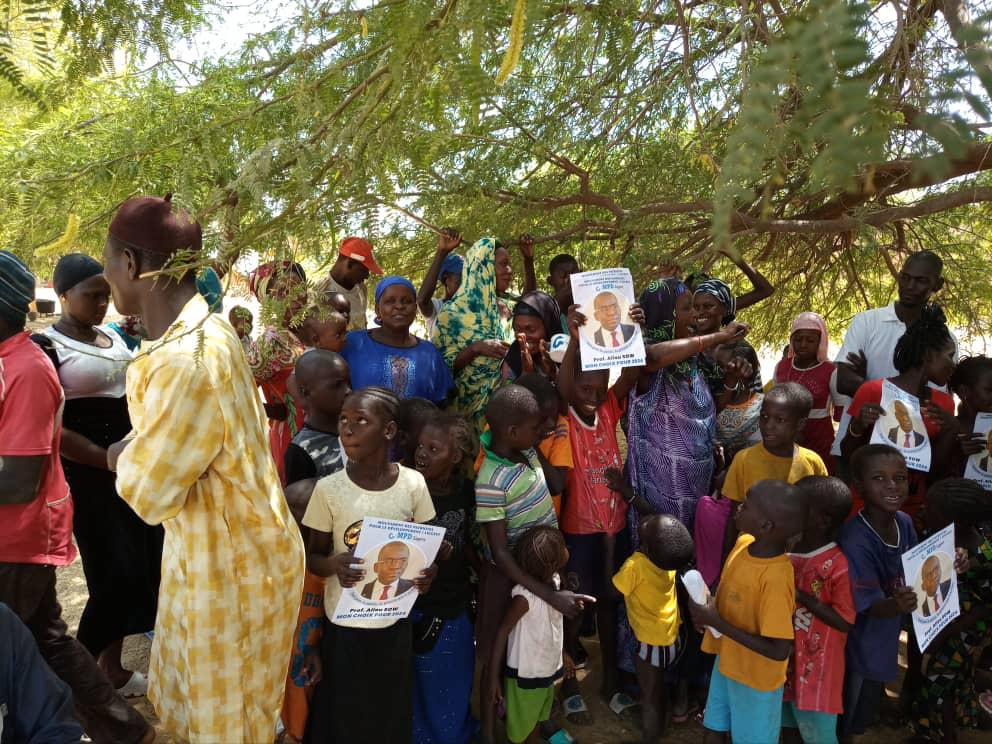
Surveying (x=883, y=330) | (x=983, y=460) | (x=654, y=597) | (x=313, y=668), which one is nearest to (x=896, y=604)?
(x=654, y=597)

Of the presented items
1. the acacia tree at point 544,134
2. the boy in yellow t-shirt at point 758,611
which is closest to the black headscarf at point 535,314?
the acacia tree at point 544,134

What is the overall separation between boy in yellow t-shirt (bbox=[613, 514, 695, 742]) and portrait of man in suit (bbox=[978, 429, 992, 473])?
153 cm

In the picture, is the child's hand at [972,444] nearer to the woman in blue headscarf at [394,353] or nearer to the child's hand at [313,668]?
the woman in blue headscarf at [394,353]

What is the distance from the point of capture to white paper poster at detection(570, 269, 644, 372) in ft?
10.7

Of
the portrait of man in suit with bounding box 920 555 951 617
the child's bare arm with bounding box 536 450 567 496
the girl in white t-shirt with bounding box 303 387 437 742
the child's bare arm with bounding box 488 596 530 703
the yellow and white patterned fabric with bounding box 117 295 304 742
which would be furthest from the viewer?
the child's bare arm with bounding box 536 450 567 496

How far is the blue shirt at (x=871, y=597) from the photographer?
10.1 feet

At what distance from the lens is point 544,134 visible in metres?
3.43

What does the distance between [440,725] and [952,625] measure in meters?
2.25

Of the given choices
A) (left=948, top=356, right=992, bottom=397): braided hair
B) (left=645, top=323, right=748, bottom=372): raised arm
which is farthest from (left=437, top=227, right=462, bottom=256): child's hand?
(left=948, top=356, right=992, bottom=397): braided hair

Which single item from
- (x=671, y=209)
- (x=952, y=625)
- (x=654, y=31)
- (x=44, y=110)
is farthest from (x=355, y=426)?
(x=952, y=625)

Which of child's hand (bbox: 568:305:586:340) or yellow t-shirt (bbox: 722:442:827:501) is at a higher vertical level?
child's hand (bbox: 568:305:586:340)

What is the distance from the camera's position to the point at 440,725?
312 cm

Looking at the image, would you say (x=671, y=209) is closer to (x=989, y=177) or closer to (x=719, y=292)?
(x=719, y=292)

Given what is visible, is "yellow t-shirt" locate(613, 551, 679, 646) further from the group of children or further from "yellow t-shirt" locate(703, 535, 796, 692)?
"yellow t-shirt" locate(703, 535, 796, 692)
